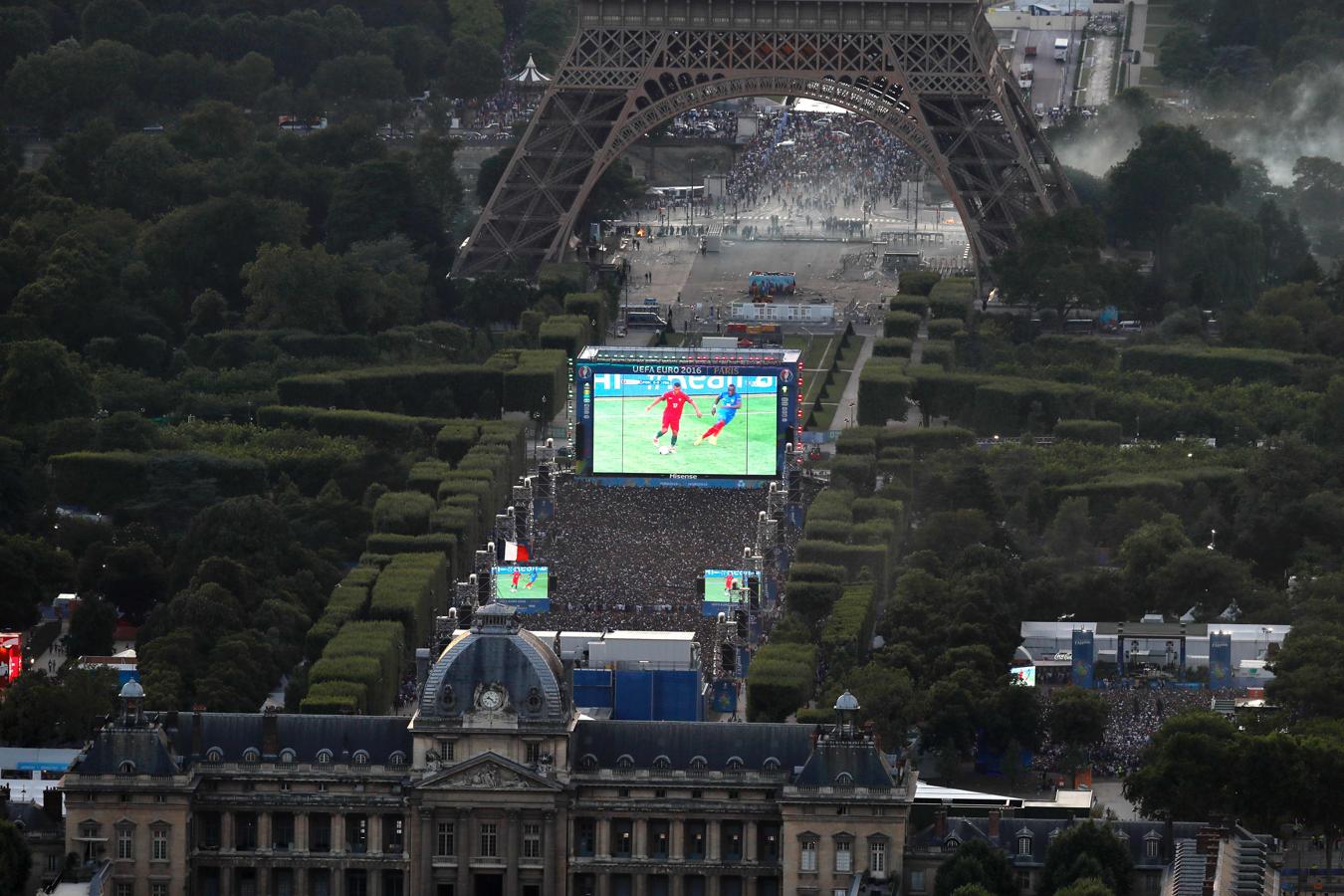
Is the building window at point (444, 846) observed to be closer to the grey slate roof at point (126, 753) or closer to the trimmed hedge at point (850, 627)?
the grey slate roof at point (126, 753)

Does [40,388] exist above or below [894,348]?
below

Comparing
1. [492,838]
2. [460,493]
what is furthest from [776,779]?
[460,493]

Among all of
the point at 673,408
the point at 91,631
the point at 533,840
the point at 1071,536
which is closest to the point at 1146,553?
the point at 1071,536

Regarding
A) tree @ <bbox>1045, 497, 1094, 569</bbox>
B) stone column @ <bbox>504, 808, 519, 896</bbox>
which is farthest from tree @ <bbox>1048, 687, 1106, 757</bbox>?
stone column @ <bbox>504, 808, 519, 896</bbox>

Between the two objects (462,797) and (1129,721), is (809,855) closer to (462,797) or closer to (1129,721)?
(462,797)

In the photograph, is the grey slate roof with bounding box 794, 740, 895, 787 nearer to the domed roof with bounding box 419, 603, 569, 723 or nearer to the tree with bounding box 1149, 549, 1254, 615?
the domed roof with bounding box 419, 603, 569, 723


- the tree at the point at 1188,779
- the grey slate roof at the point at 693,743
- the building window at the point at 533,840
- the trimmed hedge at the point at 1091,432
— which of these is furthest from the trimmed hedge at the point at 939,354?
the building window at the point at 533,840
